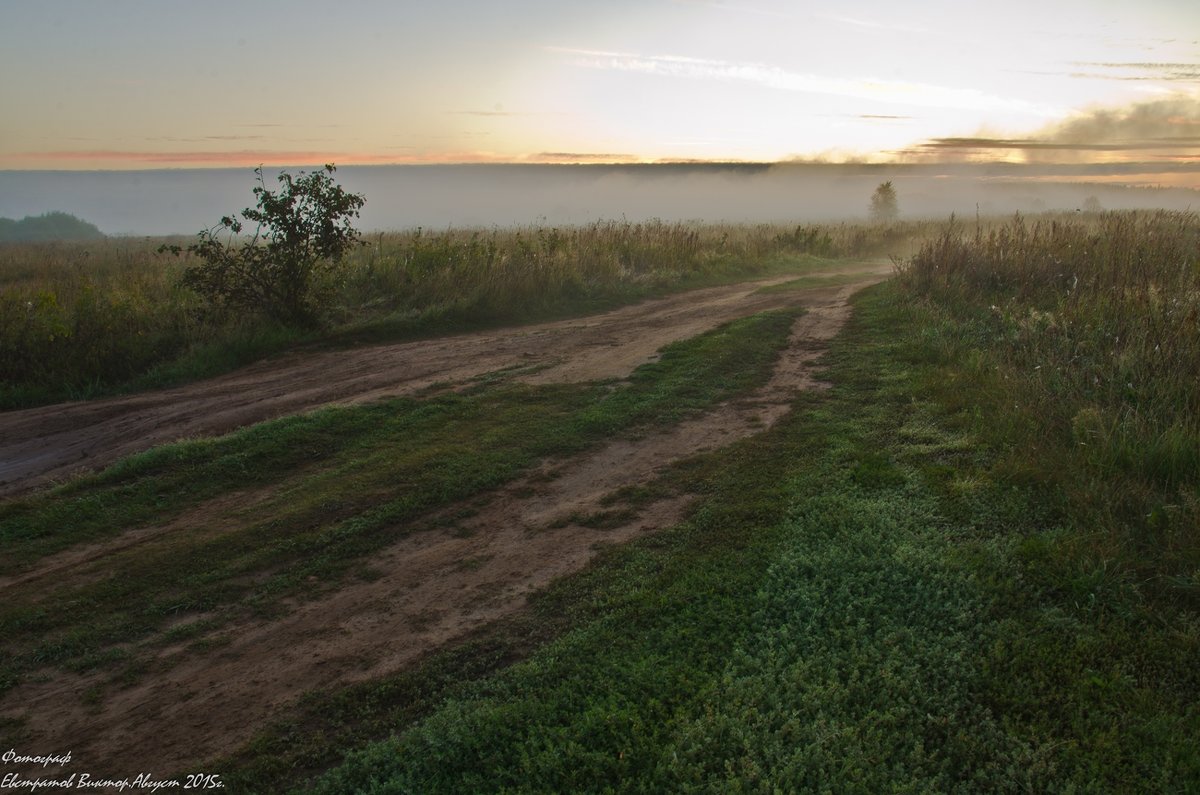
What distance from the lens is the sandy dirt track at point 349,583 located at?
126 inches

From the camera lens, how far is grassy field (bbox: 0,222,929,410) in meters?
9.81

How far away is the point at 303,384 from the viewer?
28.9ft

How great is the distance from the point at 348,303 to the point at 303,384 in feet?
→ 16.5

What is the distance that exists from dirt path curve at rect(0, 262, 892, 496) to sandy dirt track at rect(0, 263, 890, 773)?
4 cm

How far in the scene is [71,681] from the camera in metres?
3.43

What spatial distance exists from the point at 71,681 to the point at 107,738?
1.88 feet

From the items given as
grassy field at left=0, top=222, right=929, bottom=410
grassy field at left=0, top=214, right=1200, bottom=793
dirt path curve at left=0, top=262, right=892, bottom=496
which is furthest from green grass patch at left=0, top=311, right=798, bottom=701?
grassy field at left=0, top=222, right=929, bottom=410

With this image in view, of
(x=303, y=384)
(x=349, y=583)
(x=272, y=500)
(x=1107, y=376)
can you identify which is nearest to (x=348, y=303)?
(x=303, y=384)

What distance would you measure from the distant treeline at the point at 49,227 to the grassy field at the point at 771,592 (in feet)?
289

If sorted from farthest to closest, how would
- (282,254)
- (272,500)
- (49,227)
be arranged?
(49,227) → (282,254) → (272,500)

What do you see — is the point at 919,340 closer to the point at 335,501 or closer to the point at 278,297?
the point at 335,501

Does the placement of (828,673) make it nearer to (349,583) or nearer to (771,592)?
(771,592)

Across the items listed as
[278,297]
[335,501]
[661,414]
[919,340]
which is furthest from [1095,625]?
[278,297]

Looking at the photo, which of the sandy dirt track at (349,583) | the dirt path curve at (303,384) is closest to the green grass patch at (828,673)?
the sandy dirt track at (349,583)
